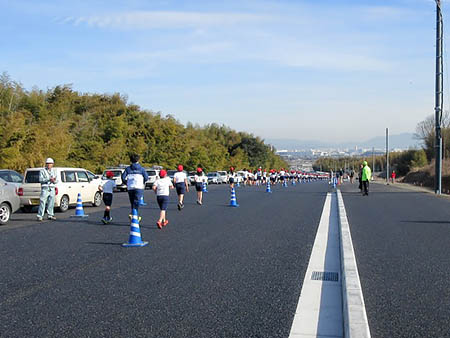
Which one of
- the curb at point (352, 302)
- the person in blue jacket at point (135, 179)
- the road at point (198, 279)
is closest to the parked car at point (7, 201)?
the road at point (198, 279)

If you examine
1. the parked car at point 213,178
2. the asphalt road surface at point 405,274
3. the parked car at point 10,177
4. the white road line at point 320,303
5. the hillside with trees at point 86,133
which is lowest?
the white road line at point 320,303

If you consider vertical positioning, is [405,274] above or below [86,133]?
below

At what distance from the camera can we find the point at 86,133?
1941 inches

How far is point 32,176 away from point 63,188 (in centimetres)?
113

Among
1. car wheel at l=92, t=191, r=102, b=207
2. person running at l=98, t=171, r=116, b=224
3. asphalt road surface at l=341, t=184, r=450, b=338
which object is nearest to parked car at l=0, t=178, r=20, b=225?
person running at l=98, t=171, r=116, b=224

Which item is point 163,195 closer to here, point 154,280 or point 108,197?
point 108,197

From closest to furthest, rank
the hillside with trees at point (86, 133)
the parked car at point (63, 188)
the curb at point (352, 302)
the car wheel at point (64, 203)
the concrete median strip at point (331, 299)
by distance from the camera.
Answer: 1. the curb at point (352, 302)
2. the concrete median strip at point (331, 299)
3. the parked car at point (63, 188)
4. the car wheel at point (64, 203)
5. the hillside with trees at point (86, 133)

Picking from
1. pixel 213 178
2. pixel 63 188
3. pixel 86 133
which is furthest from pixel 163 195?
pixel 213 178

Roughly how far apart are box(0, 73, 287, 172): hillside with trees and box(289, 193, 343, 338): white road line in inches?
1020

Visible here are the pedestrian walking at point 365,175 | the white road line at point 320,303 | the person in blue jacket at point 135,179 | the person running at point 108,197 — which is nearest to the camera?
the white road line at point 320,303

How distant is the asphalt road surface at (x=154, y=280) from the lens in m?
5.84

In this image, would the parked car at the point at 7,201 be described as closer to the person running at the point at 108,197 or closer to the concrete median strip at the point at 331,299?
the person running at the point at 108,197

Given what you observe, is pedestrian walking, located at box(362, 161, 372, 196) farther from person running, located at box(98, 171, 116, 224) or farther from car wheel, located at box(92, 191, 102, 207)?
person running, located at box(98, 171, 116, 224)

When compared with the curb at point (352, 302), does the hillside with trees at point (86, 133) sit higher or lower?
higher
